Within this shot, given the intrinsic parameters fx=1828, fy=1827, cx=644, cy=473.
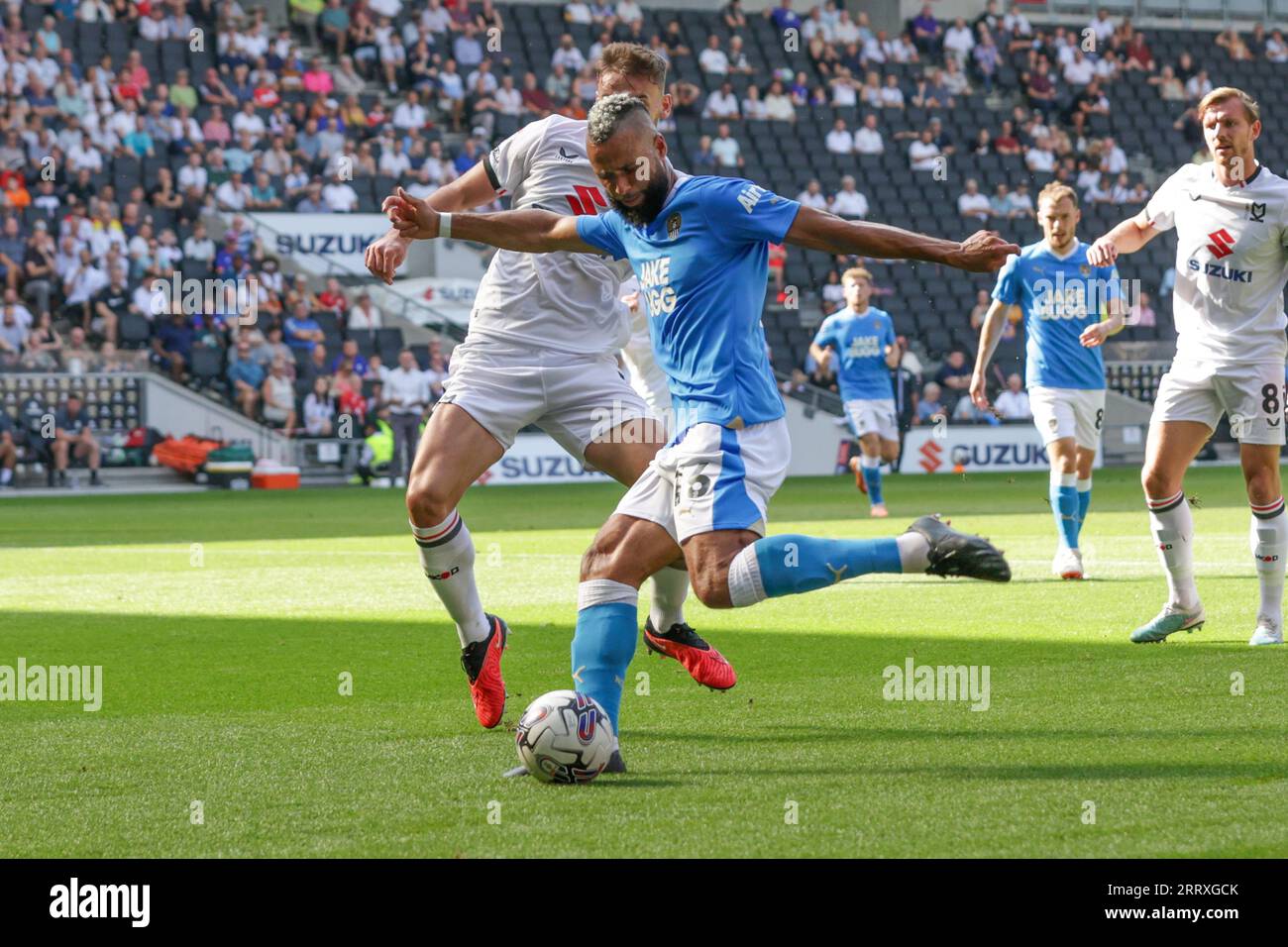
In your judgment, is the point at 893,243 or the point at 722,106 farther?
the point at 722,106

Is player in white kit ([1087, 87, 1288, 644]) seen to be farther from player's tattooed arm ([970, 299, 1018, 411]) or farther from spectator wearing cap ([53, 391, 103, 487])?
spectator wearing cap ([53, 391, 103, 487])

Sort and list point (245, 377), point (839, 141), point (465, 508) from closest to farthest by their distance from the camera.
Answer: point (465, 508)
point (245, 377)
point (839, 141)

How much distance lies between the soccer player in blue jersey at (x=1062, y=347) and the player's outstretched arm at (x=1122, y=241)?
3037mm

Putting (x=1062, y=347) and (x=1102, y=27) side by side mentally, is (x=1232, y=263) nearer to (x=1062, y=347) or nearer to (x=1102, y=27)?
(x=1062, y=347)

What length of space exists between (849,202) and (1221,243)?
23.2 meters

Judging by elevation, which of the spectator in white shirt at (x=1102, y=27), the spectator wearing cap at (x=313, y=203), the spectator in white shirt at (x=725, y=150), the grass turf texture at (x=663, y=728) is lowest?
the grass turf texture at (x=663, y=728)

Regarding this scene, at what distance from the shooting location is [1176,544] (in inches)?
330

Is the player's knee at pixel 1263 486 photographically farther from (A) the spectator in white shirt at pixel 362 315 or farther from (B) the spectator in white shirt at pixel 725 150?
(B) the spectator in white shirt at pixel 725 150

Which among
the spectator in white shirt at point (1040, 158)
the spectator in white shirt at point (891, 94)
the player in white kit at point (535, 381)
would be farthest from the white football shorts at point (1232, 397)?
the spectator in white shirt at point (891, 94)

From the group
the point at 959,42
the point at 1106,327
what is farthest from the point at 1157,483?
the point at 959,42

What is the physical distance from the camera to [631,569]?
5.71 metres

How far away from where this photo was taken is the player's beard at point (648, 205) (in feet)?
18.7
